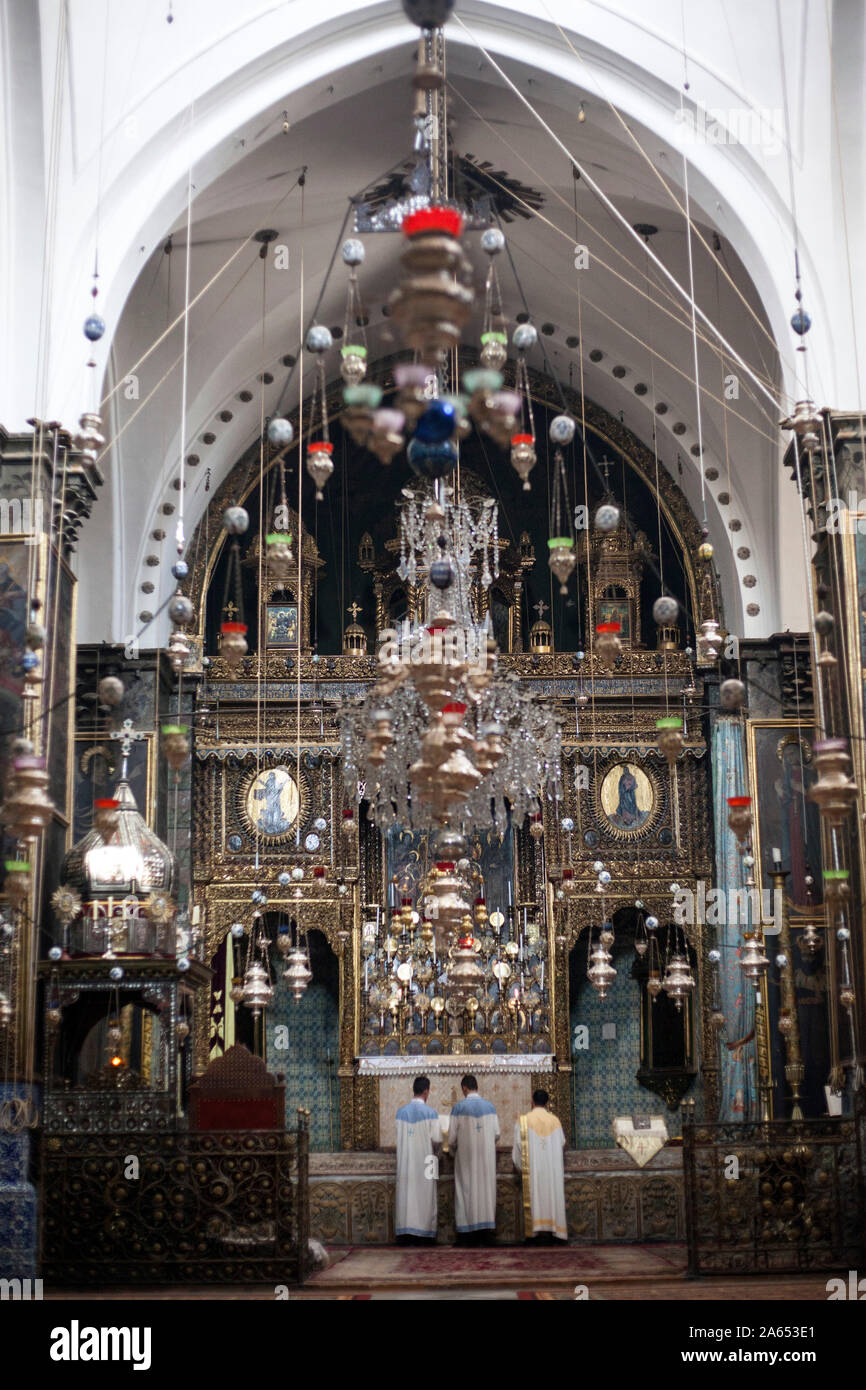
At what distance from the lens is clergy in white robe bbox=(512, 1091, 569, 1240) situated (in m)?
10.9

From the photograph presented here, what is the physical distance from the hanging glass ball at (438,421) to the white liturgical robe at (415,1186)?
644 centimetres

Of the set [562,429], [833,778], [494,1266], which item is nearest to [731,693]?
[833,778]

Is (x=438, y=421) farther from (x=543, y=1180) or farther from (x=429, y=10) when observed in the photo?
(x=543, y=1180)

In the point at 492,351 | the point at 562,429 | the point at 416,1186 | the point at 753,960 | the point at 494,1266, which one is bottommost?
the point at 494,1266

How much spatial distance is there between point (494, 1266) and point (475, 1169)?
1.45m

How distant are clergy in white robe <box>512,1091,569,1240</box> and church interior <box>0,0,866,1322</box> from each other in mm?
242

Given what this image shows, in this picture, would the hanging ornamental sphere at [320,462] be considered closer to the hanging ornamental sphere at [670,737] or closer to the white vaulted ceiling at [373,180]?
the hanging ornamental sphere at [670,737]

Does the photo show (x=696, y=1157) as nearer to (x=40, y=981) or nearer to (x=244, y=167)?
(x=40, y=981)

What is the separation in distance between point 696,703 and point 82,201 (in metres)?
6.67

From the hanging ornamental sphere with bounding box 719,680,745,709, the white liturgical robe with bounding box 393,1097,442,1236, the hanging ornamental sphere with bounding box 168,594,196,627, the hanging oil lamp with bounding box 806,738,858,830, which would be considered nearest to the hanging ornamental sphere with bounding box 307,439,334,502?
the hanging ornamental sphere with bounding box 168,594,196,627

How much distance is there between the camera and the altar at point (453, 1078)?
1343 centimetres

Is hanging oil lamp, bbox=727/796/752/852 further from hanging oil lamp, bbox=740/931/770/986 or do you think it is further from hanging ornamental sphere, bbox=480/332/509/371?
hanging ornamental sphere, bbox=480/332/509/371

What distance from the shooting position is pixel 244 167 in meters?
11.9

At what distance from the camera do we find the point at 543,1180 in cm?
1095
